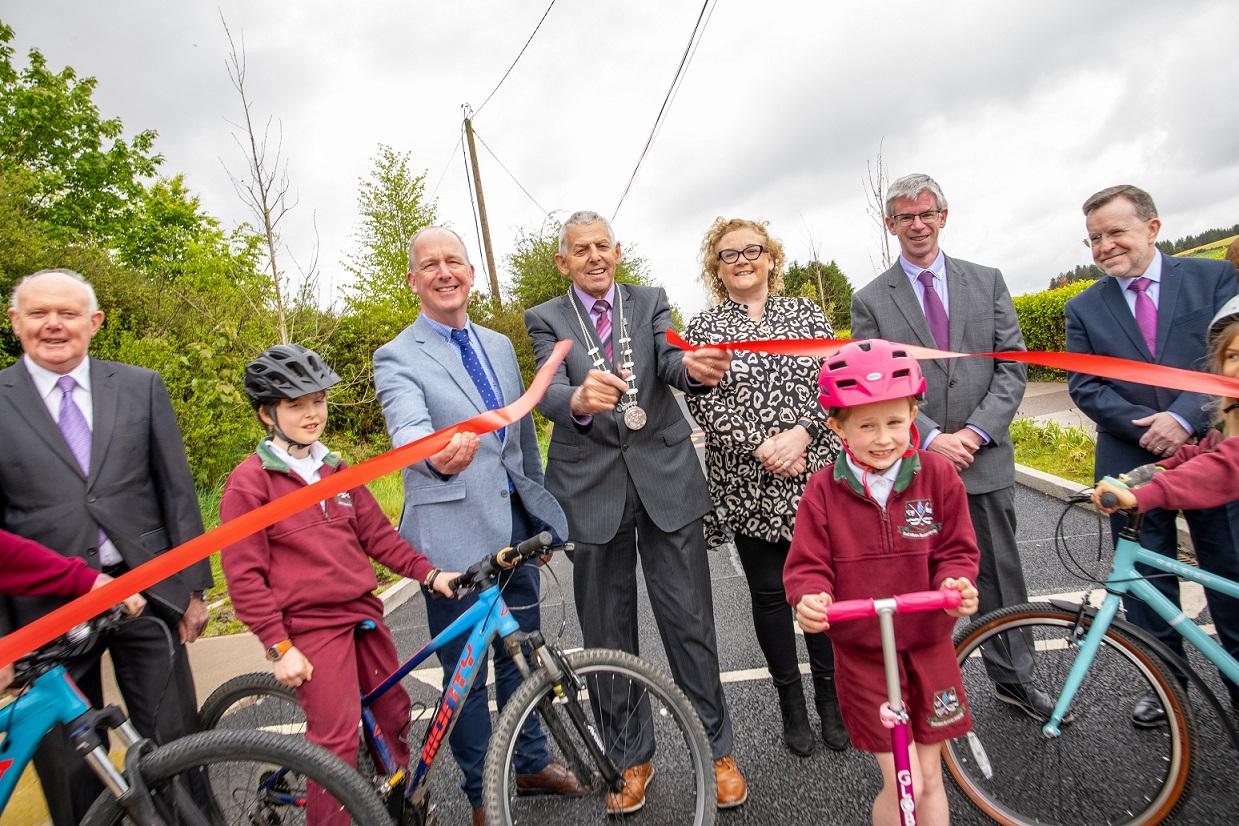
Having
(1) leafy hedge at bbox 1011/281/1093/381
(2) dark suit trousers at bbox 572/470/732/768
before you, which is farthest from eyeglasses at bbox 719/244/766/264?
(1) leafy hedge at bbox 1011/281/1093/381

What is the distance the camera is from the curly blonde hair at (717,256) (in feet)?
10.6

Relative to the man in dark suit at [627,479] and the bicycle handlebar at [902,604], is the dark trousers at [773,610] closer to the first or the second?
the man in dark suit at [627,479]

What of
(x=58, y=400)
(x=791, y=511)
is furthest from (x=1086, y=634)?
(x=58, y=400)

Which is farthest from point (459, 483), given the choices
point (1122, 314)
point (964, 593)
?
point (1122, 314)

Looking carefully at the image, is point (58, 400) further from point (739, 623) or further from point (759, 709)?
point (739, 623)

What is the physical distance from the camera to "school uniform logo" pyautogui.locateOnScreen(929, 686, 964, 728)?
6.70 ft

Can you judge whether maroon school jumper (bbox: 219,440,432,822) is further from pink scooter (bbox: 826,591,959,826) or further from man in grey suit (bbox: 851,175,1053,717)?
man in grey suit (bbox: 851,175,1053,717)

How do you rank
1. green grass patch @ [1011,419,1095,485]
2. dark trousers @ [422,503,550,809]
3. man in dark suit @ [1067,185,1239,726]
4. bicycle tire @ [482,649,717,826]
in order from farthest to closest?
1. green grass patch @ [1011,419,1095,485]
2. man in dark suit @ [1067,185,1239,726]
3. dark trousers @ [422,503,550,809]
4. bicycle tire @ [482,649,717,826]

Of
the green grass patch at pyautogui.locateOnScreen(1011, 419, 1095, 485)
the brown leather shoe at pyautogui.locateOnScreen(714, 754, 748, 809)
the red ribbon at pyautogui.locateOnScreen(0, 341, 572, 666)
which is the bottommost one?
the green grass patch at pyautogui.locateOnScreen(1011, 419, 1095, 485)

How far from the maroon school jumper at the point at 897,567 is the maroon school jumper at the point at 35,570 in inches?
88.9

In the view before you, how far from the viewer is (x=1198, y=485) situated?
2.25 metres

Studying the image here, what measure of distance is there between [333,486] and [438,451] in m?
0.34

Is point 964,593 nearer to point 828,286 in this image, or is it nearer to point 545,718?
point 545,718

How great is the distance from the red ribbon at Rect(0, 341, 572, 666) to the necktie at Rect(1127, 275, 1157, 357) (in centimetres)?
279
